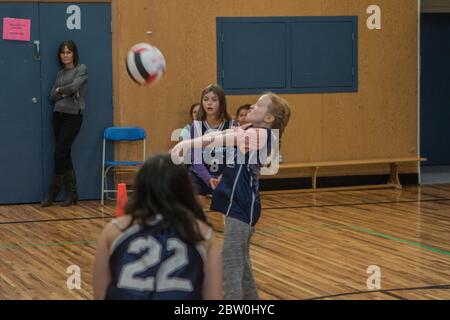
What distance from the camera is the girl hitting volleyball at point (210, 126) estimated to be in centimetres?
743

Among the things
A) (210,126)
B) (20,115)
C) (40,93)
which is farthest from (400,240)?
(20,115)

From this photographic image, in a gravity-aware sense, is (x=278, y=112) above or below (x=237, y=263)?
above

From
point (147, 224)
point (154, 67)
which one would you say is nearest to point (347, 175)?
point (154, 67)

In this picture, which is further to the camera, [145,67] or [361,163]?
[361,163]

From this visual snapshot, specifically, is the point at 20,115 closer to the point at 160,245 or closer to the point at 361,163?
the point at 361,163

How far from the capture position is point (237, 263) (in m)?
5.02

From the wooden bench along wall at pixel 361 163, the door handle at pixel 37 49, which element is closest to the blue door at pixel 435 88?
the wooden bench along wall at pixel 361 163

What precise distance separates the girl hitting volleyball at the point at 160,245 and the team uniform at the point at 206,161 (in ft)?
12.6

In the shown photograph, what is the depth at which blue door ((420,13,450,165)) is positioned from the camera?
15.0 meters

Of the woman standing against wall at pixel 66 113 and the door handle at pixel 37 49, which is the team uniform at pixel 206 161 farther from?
the door handle at pixel 37 49

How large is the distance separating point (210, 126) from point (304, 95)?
4.96 meters

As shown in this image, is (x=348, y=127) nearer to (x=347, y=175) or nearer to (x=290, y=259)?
(x=347, y=175)

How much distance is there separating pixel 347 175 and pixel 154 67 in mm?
6327

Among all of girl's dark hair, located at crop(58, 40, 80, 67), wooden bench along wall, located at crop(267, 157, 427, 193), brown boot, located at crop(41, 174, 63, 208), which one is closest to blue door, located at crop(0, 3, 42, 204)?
brown boot, located at crop(41, 174, 63, 208)
